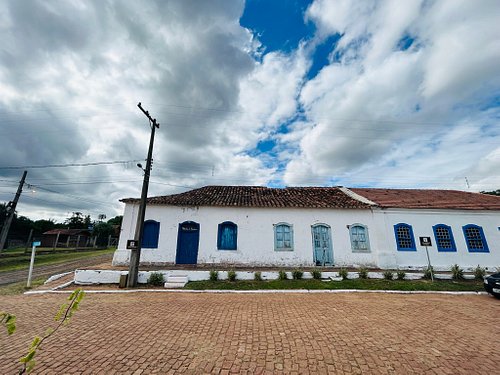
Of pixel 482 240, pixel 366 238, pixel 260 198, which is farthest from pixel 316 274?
pixel 482 240

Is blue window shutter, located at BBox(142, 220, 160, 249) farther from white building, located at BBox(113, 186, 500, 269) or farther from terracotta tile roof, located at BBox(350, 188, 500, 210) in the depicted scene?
terracotta tile roof, located at BBox(350, 188, 500, 210)

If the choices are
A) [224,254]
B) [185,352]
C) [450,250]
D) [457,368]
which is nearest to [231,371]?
[185,352]

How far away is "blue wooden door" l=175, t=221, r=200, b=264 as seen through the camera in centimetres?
1274

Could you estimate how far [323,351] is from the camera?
4.25 metres

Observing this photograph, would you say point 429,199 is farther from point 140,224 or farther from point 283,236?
point 140,224

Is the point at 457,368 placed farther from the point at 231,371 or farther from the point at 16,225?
the point at 16,225

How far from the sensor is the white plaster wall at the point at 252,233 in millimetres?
12758

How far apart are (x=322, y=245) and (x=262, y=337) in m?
9.51

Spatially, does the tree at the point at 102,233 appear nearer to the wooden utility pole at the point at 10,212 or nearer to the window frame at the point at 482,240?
the wooden utility pole at the point at 10,212

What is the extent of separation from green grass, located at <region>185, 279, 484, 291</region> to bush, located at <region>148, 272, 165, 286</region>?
1.33 metres

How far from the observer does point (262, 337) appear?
4.88 m

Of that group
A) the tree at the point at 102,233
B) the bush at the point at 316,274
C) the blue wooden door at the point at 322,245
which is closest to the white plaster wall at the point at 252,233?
the blue wooden door at the point at 322,245

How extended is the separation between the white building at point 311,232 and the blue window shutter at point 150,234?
0.05 meters

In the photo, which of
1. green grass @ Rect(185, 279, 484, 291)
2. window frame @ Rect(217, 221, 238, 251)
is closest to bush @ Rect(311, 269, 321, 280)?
green grass @ Rect(185, 279, 484, 291)
